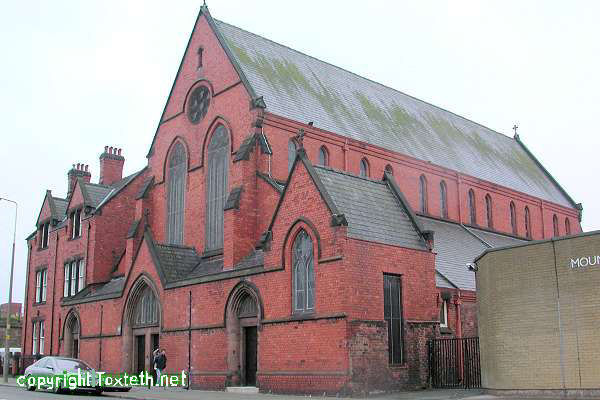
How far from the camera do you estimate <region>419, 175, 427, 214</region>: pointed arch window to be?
128 feet

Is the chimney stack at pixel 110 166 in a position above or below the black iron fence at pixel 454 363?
above

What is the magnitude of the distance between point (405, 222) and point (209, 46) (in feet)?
49.1

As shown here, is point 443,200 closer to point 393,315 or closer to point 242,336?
point 393,315

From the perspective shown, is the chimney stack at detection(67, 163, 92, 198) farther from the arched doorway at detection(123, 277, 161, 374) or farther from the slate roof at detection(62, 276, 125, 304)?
the arched doorway at detection(123, 277, 161, 374)

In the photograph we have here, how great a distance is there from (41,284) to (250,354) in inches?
1013

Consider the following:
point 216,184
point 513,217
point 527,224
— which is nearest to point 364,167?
point 216,184

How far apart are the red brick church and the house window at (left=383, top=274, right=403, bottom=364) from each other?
63 millimetres

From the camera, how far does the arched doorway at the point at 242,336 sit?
26438mm

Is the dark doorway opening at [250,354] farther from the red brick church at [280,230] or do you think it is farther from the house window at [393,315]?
the house window at [393,315]

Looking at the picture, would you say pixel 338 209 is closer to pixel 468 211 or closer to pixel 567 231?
pixel 468 211

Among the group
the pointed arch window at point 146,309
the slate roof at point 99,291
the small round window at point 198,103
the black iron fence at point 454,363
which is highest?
the small round window at point 198,103

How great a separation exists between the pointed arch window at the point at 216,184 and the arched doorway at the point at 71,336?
34.2 feet

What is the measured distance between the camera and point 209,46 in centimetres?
3500

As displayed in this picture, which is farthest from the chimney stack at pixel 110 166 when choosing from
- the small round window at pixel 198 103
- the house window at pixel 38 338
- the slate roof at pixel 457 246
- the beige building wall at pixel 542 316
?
the beige building wall at pixel 542 316
